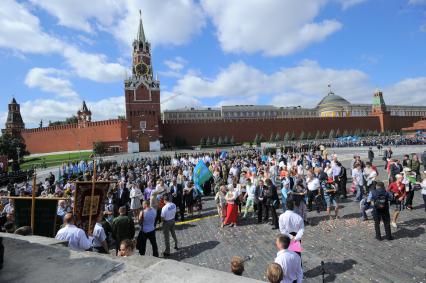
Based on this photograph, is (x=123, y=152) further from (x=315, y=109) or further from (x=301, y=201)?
(x=315, y=109)

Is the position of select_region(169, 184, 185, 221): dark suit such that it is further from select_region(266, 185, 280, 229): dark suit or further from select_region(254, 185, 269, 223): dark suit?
select_region(266, 185, 280, 229): dark suit

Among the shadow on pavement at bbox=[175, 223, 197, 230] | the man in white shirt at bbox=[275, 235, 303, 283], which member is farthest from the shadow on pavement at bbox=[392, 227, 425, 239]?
the shadow on pavement at bbox=[175, 223, 197, 230]

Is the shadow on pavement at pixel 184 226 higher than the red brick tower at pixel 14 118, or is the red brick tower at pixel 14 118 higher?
the red brick tower at pixel 14 118

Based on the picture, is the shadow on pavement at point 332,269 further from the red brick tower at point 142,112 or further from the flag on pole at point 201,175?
the red brick tower at point 142,112

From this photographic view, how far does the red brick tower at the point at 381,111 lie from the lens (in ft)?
241

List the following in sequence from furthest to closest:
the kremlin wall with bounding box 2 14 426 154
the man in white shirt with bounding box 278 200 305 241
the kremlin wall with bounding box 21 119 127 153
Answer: the kremlin wall with bounding box 21 119 127 153 → the kremlin wall with bounding box 2 14 426 154 → the man in white shirt with bounding box 278 200 305 241

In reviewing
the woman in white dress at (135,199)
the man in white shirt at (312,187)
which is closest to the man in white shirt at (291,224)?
the man in white shirt at (312,187)

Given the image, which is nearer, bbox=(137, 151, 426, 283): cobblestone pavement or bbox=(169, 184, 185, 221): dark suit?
bbox=(137, 151, 426, 283): cobblestone pavement

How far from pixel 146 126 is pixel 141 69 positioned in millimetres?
12514

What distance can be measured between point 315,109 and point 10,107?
91893 millimetres

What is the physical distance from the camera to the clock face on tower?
54.6 meters

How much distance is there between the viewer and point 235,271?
3307 millimetres

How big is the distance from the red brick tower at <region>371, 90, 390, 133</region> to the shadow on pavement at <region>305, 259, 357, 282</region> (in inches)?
3045

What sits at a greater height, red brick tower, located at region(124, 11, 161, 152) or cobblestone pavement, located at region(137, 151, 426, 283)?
red brick tower, located at region(124, 11, 161, 152)
